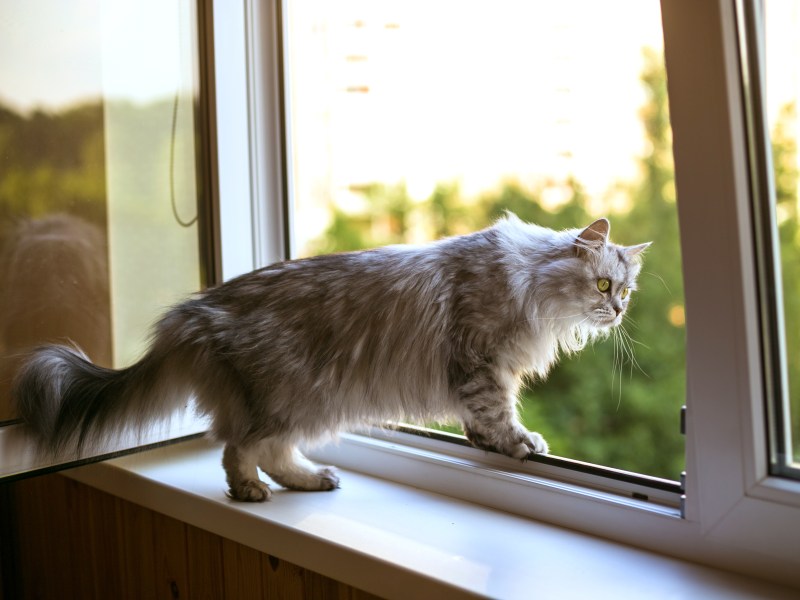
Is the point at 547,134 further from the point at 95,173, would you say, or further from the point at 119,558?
the point at 119,558

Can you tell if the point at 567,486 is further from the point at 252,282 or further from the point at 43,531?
the point at 43,531

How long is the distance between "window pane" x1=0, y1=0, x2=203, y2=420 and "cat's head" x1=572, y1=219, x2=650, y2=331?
0.91 metres

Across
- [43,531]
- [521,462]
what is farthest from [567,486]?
[43,531]

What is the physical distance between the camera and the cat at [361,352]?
Answer: 4.34 feet

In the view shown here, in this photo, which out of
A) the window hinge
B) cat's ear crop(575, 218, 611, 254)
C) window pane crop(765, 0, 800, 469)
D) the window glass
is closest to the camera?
window pane crop(765, 0, 800, 469)

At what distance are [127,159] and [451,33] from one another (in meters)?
1.52

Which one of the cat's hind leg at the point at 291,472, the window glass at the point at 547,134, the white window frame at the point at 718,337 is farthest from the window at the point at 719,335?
the window glass at the point at 547,134

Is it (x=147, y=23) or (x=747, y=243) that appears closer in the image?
(x=747, y=243)

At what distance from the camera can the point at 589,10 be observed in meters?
2.61

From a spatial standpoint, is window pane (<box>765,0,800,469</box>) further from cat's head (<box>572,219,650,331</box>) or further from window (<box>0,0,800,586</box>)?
cat's head (<box>572,219,650,331</box>)

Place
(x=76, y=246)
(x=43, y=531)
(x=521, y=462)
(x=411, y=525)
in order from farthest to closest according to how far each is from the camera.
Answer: (x=43, y=531)
(x=76, y=246)
(x=521, y=462)
(x=411, y=525)

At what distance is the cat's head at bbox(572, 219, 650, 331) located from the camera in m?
1.31

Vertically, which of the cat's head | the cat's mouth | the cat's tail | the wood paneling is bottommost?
the wood paneling

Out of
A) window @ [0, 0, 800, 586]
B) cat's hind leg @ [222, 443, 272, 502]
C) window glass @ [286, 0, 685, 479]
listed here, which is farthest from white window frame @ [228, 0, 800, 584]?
window glass @ [286, 0, 685, 479]
